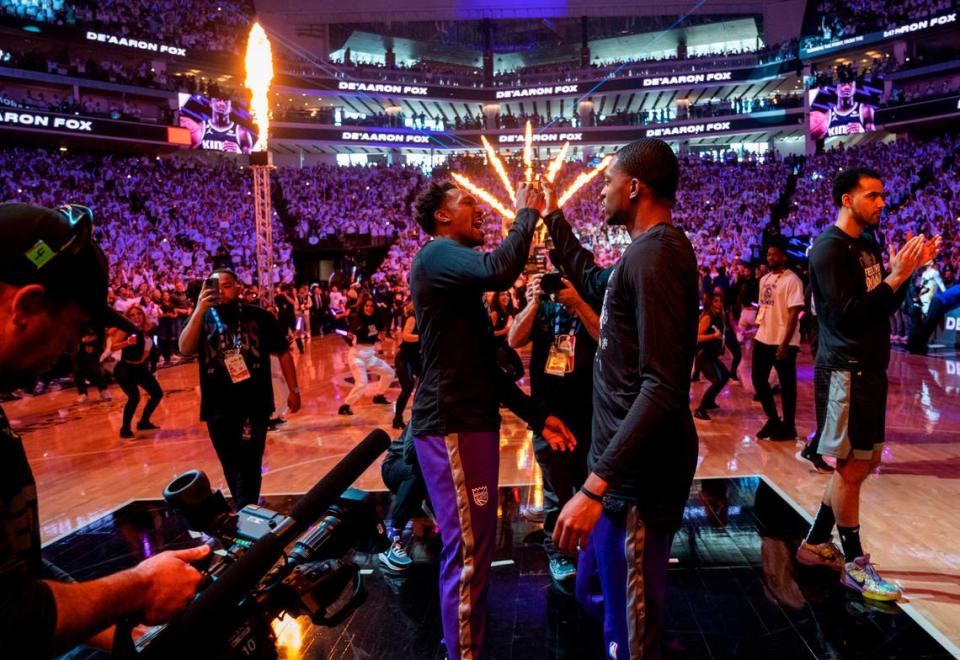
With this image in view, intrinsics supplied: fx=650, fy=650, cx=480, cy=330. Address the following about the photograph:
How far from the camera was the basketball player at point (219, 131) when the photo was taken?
2939 centimetres

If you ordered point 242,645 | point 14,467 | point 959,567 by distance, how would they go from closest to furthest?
point 242,645 → point 14,467 → point 959,567

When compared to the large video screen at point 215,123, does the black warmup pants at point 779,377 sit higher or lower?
lower

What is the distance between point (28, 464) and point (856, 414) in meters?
3.43

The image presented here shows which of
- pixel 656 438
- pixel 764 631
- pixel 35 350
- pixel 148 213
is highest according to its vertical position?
pixel 148 213

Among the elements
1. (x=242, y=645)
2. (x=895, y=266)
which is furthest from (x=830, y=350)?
(x=242, y=645)

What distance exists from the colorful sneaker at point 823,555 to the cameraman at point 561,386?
4.35ft

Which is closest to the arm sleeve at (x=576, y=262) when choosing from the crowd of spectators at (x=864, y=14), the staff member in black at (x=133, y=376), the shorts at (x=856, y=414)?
the shorts at (x=856, y=414)

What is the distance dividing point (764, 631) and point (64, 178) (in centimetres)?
2668

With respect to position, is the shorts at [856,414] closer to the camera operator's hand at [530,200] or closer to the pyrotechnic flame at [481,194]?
the camera operator's hand at [530,200]

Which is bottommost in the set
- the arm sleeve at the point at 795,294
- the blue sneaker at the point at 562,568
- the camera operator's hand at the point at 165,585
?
the blue sneaker at the point at 562,568

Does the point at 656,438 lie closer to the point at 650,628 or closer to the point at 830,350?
the point at 650,628

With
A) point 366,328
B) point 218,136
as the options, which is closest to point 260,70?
point 366,328

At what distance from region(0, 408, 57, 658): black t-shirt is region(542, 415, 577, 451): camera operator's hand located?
199cm

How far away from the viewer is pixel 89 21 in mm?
28719
